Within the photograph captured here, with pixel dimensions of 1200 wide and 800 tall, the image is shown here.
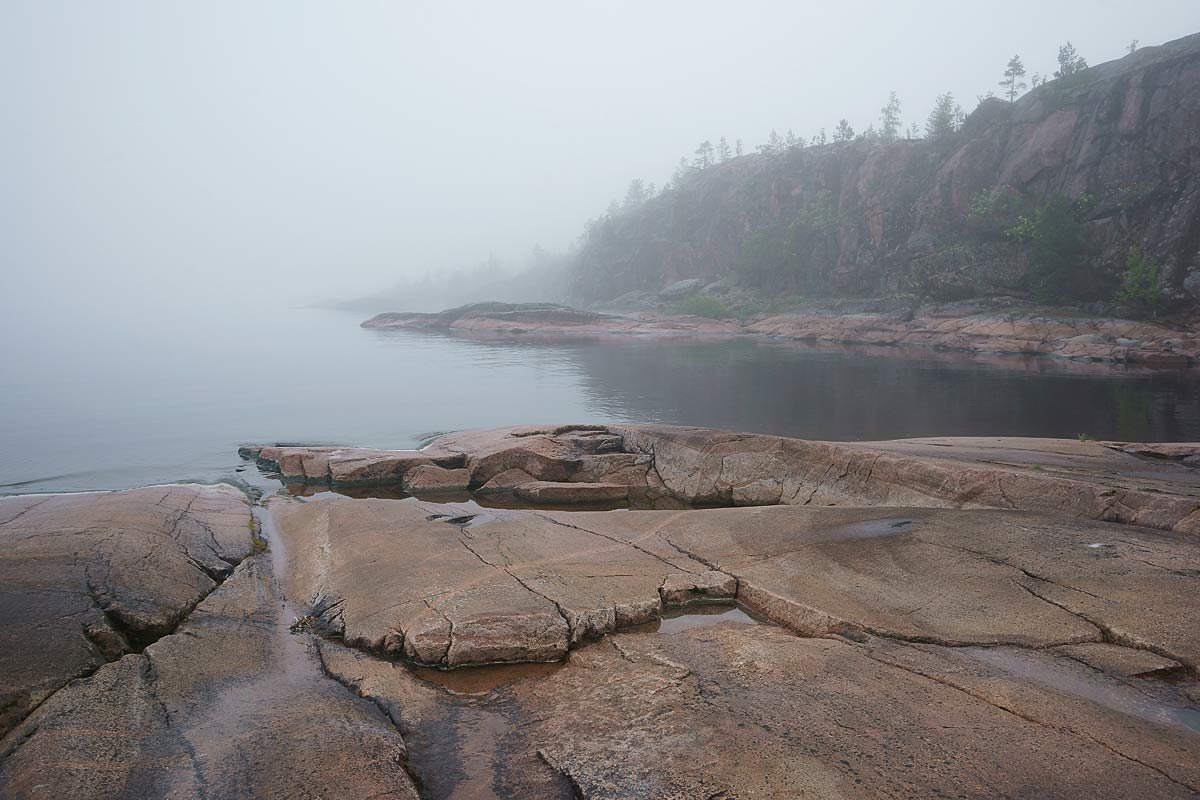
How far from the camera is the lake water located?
2033cm

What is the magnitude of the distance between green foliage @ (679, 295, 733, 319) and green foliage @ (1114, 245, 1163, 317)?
35.1m

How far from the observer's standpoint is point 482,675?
20.1ft

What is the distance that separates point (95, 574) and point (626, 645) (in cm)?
603

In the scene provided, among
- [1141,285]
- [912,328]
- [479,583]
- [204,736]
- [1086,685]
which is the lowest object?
[912,328]

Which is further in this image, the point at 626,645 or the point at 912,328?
the point at 912,328

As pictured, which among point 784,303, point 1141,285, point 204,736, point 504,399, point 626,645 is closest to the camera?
point 204,736

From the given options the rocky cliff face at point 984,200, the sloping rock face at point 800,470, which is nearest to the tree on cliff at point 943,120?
the rocky cliff face at point 984,200

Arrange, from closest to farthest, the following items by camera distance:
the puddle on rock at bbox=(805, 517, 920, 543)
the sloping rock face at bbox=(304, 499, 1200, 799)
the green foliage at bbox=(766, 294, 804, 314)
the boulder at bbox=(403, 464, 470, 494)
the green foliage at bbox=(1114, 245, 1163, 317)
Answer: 1. the sloping rock face at bbox=(304, 499, 1200, 799)
2. the puddle on rock at bbox=(805, 517, 920, 543)
3. the boulder at bbox=(403, 464, 470, 494)
4. the green foliage at bbox=(1114, 245, 1163, 317)
5. the green foliage at bbox=(766, 294, 804, 314)

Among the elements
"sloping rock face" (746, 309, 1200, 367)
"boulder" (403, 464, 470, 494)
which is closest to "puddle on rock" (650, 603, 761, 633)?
"boulder" (403, 464, 470, 494)

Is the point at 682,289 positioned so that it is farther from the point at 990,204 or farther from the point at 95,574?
the point at 95,574

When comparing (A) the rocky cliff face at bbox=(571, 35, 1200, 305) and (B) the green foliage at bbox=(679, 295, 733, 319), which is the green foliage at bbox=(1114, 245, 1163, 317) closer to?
(A) the rocky cliff face at bbox=(571, 35, 1200, 305)

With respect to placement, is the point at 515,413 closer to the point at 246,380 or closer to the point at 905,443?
the point at 905,443

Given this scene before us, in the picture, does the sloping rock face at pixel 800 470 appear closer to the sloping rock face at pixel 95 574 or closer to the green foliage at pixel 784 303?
the sloping rock face at pixel 95 574

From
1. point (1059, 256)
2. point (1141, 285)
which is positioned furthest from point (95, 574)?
point (1059, 256)
